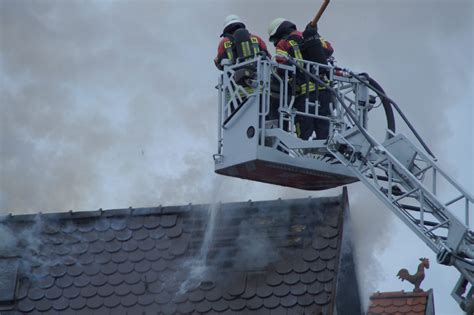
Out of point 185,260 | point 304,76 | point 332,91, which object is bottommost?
point 185,260

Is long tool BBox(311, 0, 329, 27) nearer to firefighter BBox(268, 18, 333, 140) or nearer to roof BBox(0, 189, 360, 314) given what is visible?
firefighter BBox(268, 18, 333, 140)

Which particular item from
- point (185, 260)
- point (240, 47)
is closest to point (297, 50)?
point (240, 47)

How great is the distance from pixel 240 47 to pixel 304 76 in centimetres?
92

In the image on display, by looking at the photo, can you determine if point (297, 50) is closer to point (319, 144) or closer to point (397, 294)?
point (319, 144)

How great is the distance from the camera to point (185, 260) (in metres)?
16.2

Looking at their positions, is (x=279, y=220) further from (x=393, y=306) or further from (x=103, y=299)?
(x=393, y=306)

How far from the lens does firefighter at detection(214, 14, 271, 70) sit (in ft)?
52.5

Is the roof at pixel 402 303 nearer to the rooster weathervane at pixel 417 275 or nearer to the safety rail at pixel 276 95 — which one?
the rooster weathervane at pixel 417 275

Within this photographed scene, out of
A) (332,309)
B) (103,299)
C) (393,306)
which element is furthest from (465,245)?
(393,306)

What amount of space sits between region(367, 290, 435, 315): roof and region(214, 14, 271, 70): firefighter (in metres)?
5.56

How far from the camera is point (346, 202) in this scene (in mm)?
15992

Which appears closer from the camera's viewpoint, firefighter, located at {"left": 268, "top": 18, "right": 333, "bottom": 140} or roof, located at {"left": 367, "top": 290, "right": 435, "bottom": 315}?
firefighter, located at {"left": 268, "top": 18, "right": 333, "bottom": 140}

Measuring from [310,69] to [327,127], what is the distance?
2.44 feet

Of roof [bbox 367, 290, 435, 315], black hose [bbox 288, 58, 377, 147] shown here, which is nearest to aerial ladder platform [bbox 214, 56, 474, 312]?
black hose [bbox 288, 58, 377, 147]
